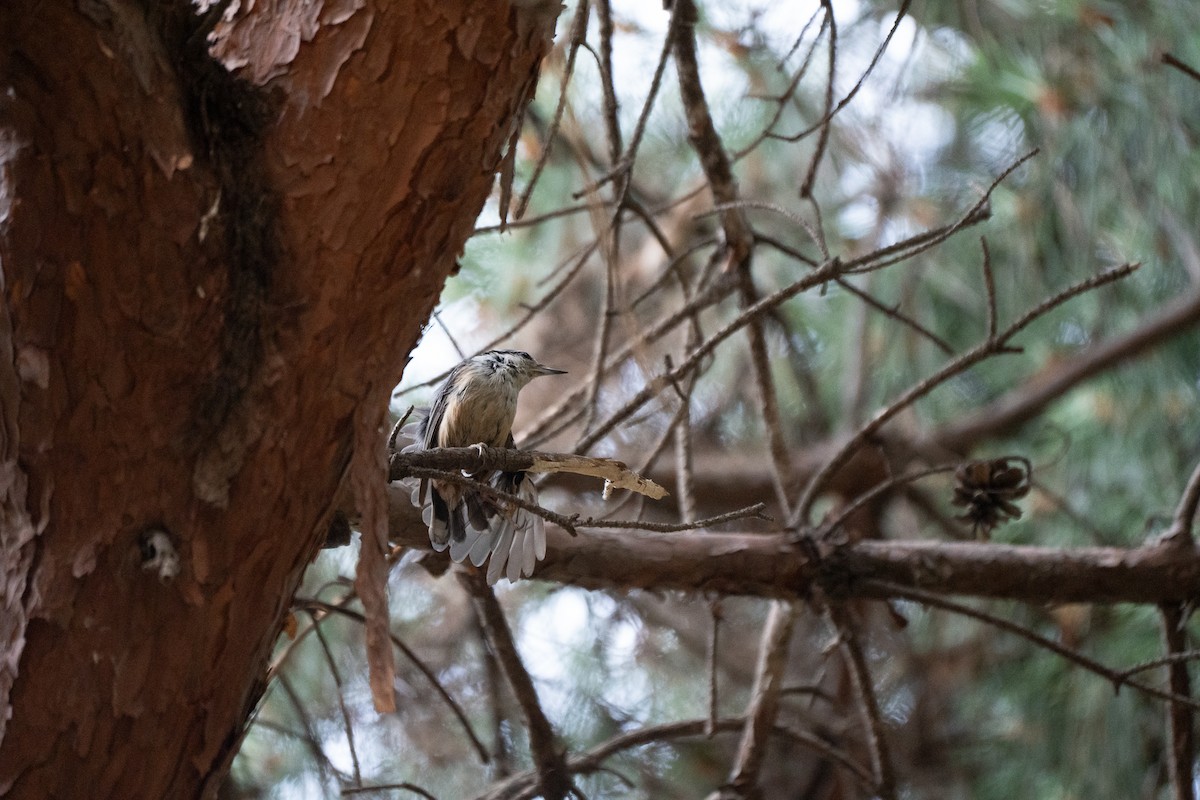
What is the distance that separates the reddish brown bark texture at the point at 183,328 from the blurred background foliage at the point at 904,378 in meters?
1.64

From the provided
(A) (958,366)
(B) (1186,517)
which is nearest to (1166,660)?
(B) (1186,517)

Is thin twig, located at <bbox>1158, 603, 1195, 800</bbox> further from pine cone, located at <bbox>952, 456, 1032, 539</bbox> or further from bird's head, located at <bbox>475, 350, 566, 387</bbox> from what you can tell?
bird's head, located at <bbox>475, 350, 566, 387</bbox>

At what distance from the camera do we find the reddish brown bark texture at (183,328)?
84cm

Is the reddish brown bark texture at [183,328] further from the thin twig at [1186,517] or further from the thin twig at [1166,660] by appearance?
the thin twig at [1186,517]

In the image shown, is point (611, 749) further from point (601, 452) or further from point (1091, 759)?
point (1091, 759)

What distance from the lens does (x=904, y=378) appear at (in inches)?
122

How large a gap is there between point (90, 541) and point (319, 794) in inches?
72.0

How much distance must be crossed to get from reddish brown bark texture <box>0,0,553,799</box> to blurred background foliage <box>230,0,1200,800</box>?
64.8 inches

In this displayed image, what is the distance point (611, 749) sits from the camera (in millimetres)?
1783

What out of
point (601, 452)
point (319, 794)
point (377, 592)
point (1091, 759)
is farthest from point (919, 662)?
point (377, 592)

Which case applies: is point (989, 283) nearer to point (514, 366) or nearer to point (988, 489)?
point (988, 489)

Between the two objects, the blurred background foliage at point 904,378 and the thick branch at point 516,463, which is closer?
the thick branch at point 516,463

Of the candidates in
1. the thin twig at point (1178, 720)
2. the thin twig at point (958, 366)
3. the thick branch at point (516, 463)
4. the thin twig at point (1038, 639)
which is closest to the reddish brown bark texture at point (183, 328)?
the thick branch at point (516, 463)

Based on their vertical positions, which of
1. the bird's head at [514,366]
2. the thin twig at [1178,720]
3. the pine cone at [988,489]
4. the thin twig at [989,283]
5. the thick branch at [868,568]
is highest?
the bird's head at [514,366]
